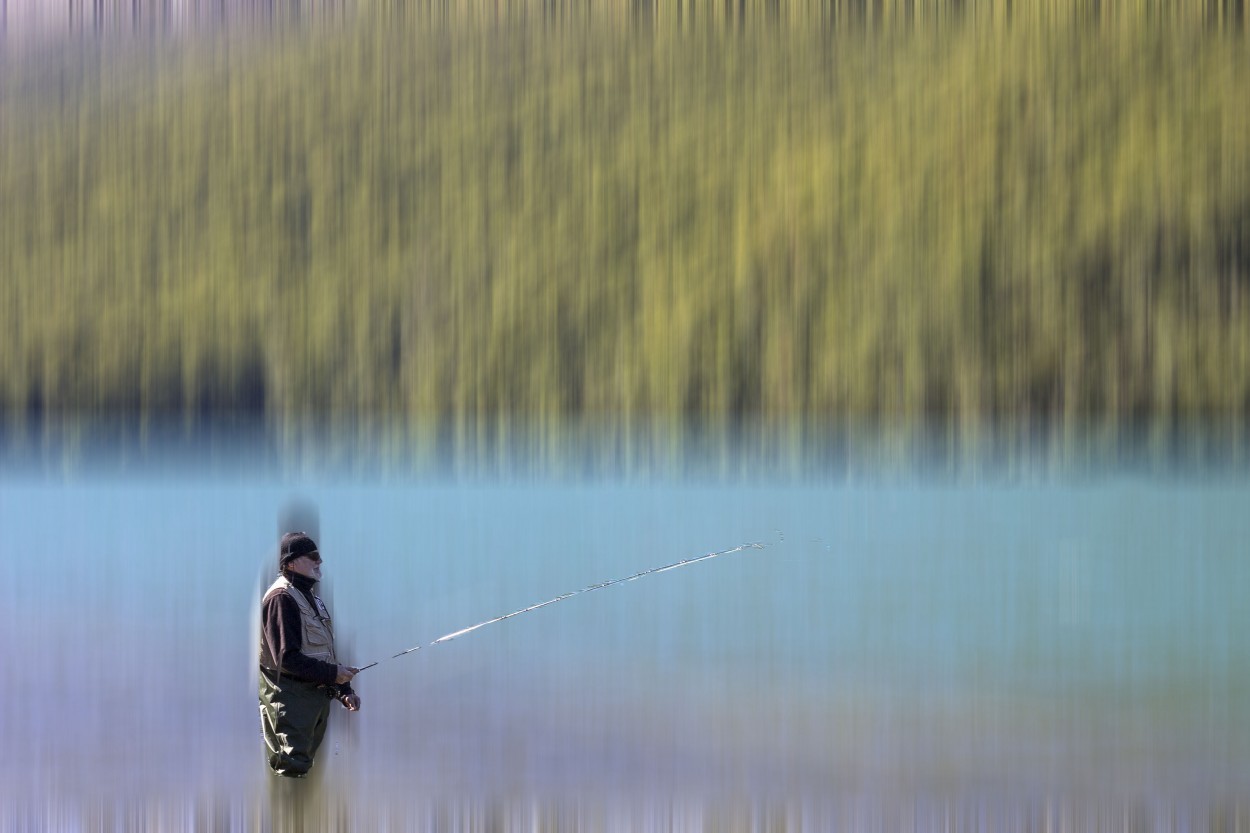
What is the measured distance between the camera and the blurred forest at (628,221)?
78.9m

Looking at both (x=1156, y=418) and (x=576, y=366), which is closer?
(x=1156, y=418)

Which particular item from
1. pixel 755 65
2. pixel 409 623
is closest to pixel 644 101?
pixel 755 65

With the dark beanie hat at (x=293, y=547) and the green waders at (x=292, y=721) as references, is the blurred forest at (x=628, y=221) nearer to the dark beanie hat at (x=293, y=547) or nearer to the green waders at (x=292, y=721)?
the green waders at (x=292, y=721)

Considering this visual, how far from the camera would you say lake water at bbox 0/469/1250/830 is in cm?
887

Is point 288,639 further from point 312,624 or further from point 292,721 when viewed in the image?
point 292,721

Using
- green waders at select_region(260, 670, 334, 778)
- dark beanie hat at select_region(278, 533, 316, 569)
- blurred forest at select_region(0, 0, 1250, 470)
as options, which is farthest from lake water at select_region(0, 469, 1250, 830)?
blurred forest at select_region(0, 0, 1250, 470)

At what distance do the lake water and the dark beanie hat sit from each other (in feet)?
0.38

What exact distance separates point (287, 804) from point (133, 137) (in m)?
105

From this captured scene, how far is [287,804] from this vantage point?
8.55m

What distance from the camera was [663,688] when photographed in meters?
13.0

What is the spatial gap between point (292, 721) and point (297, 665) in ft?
1.55

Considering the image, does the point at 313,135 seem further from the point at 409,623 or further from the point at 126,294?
the point at 409,623

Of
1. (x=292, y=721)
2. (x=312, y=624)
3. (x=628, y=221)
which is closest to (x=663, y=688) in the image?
(x=292, y=721)

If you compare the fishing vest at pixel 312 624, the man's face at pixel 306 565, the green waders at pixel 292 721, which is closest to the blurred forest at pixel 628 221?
the green waders at pixel 292 721
